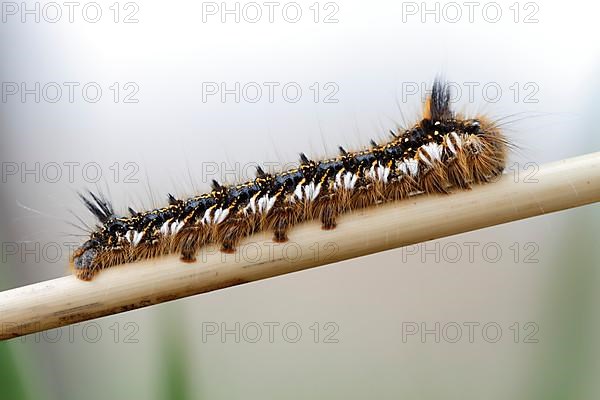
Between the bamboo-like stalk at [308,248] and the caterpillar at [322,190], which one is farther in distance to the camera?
the caterpillar at [322,190]

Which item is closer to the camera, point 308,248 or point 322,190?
point 308,248

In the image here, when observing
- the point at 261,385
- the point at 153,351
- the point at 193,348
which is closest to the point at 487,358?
the point at 261,385

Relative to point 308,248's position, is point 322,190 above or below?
above

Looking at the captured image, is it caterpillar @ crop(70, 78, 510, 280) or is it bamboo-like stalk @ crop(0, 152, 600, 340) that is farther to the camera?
caterpillar @ crop(70, 78, 510, 280)
